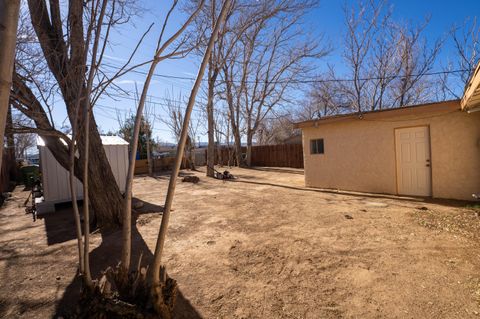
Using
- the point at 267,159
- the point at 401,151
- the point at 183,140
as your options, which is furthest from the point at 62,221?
the point at 267,159

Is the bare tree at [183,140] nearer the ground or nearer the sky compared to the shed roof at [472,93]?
nearer the ground

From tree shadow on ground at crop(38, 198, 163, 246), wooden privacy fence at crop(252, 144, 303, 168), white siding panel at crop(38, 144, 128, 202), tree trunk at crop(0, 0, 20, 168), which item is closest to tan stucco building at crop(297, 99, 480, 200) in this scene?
tree shadow on ground at crop(38, 198, 163, 246)

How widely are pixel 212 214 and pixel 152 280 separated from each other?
12.9 ft

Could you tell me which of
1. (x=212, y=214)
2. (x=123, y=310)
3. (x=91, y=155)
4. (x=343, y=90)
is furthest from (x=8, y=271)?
(x=343, y=90)

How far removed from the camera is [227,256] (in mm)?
3367

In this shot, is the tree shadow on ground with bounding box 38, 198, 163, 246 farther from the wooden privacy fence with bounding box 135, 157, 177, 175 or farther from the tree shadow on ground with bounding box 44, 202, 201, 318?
the wooden privacy fence with bounding box 135, 157, 177, 175

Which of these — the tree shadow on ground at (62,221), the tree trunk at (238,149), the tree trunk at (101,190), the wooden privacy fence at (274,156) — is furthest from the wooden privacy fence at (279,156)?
the tree trunk at (101,190)

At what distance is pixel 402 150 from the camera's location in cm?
684

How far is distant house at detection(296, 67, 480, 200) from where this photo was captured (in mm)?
5836

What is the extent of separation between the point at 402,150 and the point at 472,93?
2.83m

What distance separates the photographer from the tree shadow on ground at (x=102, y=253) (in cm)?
228

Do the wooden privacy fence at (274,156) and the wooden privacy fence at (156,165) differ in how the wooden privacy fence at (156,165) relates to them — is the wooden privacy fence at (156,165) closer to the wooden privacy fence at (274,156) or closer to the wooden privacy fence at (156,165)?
the wooden privacy fence at (156,165)

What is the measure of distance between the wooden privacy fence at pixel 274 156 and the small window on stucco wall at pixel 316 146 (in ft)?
29.0

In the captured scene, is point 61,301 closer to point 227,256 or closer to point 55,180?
point 227,256
